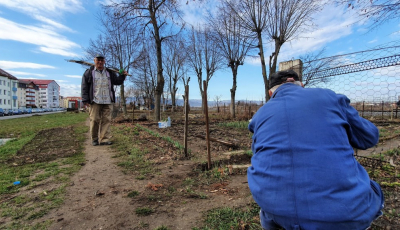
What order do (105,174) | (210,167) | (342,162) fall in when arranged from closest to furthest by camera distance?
(342,162) < (105,174) < (210,167)

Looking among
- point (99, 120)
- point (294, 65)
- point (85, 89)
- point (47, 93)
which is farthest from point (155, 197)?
point (47, 93)

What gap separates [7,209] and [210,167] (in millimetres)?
2740

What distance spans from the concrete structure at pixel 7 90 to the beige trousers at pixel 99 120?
71040mm

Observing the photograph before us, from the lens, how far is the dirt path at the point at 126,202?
7.04ft

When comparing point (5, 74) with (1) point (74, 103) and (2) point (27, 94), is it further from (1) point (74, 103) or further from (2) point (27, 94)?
(2) point (27, 94)

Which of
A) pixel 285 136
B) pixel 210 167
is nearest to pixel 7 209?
pixel 210 167

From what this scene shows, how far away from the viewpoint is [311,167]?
3.57ft

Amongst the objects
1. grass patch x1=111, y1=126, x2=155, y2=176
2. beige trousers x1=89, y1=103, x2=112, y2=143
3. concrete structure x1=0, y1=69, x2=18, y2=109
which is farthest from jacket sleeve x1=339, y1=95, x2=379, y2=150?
concrete structure x1=0, y1=69, x2=18, y2=109

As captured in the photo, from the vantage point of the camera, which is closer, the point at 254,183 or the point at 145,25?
the point at 254,183

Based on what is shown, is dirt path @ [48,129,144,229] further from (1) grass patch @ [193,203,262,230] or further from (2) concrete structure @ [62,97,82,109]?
(2) concrete structure @ [62,97,82,109]

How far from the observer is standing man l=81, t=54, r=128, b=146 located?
17.7ft

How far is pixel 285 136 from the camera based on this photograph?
3.85ft

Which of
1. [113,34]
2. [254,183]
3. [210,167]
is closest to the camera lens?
[254,183]

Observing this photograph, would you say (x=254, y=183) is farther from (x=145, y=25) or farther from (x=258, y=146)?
(x=145, y=25)
